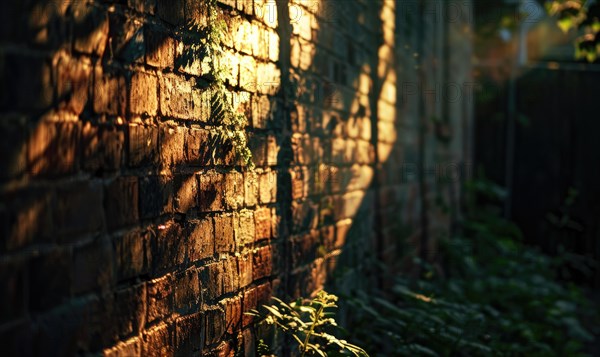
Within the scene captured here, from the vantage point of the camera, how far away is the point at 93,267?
158 centimetres

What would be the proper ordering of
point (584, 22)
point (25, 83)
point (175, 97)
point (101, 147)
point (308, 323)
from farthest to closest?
1. point (584, 22)
2. point (308, 323)
3. point (175, 97)
4. point (101, 147)
5. point (25, 83)

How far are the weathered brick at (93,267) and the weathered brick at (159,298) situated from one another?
184 millimetres

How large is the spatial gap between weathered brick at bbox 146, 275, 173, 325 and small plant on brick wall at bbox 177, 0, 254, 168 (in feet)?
1.45

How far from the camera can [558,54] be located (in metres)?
12.5

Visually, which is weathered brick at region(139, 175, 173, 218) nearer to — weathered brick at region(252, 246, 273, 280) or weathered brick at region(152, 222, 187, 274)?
weathered brick at region(152, 222, 187, 274)

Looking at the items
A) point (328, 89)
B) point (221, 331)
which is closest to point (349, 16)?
point (328, 89)

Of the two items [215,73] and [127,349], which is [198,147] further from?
[127,349]

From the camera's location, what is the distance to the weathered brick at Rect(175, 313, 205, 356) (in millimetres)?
1954

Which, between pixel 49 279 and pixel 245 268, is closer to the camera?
pixel 49 279

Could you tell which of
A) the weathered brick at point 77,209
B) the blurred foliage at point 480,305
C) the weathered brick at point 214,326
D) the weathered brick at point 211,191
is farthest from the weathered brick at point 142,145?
the blurred foliage at point 480,305

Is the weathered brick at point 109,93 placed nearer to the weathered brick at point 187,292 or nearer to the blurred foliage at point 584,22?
the weathered brick at point 187,292

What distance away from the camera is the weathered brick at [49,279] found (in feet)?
4.54

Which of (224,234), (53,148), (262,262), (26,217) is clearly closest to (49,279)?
(26,217)

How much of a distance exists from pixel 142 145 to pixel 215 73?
476mm
